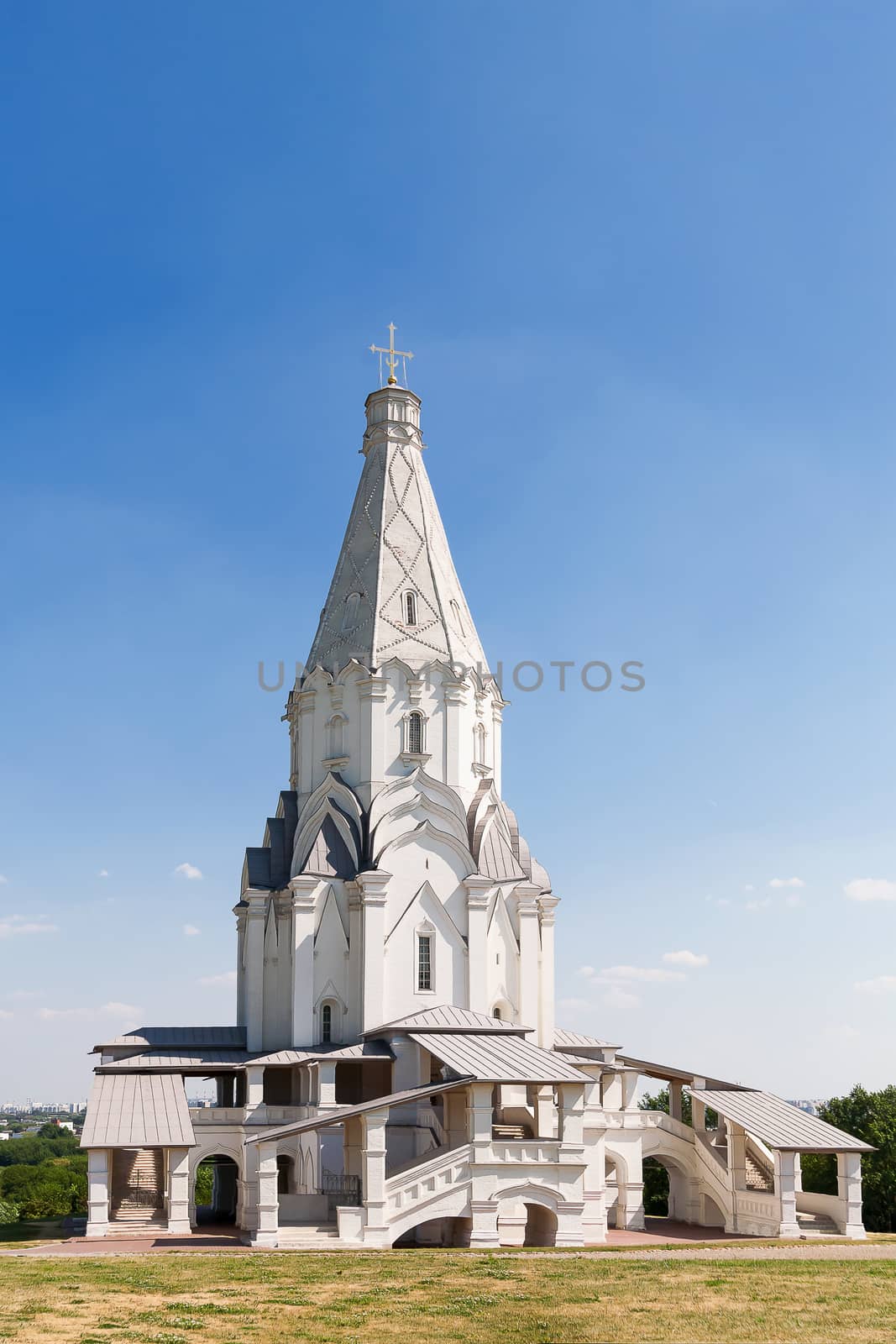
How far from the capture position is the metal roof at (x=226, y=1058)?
31231 mm

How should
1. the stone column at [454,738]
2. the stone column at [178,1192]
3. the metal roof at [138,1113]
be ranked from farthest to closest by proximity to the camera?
the stone column at [454,738] < the metal roof at [138,1113] < the stone column at [178,1192]

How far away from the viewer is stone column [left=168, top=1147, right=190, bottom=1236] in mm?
27844

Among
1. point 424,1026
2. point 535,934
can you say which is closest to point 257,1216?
point 424,1026

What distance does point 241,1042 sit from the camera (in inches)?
1382

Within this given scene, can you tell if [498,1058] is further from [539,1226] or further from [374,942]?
[374,942]

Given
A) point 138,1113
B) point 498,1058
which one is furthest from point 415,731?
point 138,1113

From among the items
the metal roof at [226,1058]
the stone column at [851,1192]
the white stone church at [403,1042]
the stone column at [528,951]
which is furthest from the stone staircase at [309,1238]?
the stone column at [851,1192]

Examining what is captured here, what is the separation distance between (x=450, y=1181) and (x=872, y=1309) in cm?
1105

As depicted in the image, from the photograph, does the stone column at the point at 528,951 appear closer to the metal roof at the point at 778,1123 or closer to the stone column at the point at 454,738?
the stone column at the point at 454,738

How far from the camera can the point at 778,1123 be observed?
103 feet

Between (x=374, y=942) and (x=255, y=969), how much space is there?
419cm

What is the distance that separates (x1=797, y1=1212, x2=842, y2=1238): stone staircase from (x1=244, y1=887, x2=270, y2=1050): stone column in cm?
1432

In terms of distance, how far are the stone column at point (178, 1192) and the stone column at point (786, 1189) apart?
13188 millimetres

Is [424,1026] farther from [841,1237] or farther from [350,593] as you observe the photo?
[350,593]
